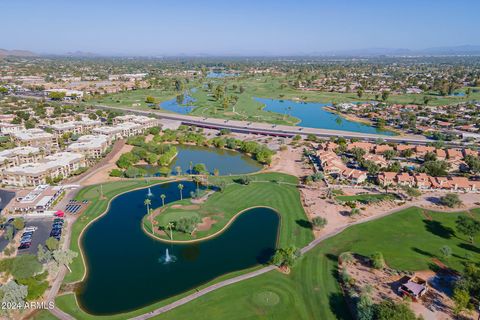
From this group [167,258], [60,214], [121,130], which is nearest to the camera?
[167,258]

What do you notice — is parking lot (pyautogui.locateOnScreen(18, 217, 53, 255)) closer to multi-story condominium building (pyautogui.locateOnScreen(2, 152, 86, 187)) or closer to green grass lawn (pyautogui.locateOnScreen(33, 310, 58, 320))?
green grass lawn (pyautogui.locateOnScreen(33, 310, 58, 320))

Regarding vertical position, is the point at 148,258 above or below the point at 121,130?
below

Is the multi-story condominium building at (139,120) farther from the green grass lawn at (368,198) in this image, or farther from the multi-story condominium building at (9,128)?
the green grass lawn at (368,198)

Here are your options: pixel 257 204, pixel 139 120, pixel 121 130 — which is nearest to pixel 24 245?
pixel 257 204

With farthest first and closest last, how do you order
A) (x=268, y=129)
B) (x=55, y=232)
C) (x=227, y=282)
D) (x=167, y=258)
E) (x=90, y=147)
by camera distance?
(x=268, y=129) → (x=90, y=147) → (x=55, y=232) → (x=167, y=258) → (x=227, y=282)

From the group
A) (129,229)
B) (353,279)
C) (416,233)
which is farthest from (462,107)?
(129,229)

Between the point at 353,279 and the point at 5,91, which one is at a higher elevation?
→ the point at 5,91

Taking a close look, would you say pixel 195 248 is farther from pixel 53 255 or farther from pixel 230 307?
pixel 53 255

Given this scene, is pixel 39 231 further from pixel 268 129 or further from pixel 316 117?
pixel 316 117
